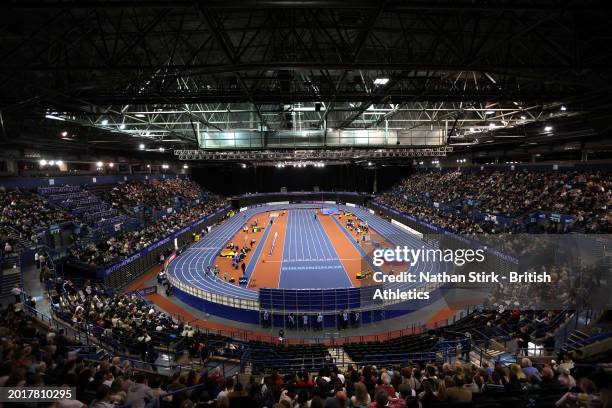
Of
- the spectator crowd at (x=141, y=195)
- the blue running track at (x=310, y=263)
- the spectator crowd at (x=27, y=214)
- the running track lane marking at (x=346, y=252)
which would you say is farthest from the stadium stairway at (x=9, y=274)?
the running track lane marking at (x=346, y=252)

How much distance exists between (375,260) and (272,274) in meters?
7.93

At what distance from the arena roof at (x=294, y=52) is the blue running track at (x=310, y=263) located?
1116 cm

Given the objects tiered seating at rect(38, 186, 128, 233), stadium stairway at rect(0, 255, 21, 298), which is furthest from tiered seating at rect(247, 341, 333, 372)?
tiered seating at rect(38, 186, 128, 233)

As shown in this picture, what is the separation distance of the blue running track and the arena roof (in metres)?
11.2

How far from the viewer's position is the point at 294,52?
10477 millimetres

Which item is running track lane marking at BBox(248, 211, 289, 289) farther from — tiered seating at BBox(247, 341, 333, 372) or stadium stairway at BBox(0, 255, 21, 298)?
stadium stairway at BBox(0, 255, 21, 298)

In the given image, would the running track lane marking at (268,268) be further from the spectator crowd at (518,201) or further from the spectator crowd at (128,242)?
the spectator crowd at (518,201)

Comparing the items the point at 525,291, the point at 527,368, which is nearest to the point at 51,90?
→ the point at 527,368

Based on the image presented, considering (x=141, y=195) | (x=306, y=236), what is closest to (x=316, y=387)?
(x=306, y=236)

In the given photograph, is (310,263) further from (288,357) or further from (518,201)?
(518,201)

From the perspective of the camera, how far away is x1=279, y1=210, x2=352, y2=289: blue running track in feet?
79.0

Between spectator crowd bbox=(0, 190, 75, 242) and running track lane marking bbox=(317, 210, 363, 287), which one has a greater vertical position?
spectator crowd bbox=(0, 190, 75, 242)

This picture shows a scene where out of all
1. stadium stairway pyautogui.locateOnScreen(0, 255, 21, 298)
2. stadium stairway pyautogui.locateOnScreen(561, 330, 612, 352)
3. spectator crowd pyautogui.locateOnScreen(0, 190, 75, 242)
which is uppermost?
spectator crowd pyautogui.locateOnScreen(0, 190, 75, 242)

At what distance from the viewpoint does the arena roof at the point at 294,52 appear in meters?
8.66
